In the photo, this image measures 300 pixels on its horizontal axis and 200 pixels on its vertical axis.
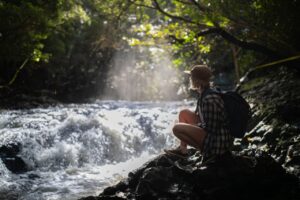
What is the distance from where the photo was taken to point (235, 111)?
4.95 metres

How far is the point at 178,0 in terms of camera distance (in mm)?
9211

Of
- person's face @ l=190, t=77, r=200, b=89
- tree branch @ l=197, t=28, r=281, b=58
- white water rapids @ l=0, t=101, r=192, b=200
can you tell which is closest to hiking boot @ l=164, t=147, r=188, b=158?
person's face @ l=190, t=77, r=200, b=89

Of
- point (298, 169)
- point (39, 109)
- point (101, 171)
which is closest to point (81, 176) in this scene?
point (101, 171)

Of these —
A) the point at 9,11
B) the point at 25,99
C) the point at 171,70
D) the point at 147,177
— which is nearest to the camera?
the point at 147,177

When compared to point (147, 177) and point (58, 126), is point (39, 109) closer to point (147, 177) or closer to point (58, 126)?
point (58, 126)

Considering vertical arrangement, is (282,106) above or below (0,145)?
above

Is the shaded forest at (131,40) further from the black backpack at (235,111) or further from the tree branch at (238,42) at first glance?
the black backpack at (235,111)

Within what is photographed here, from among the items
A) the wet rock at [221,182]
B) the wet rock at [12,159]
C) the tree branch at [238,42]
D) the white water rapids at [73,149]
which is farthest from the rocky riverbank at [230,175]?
the wet rock at [12,159]

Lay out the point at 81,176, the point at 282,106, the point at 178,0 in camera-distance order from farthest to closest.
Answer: the point at 178,0
the point at 81,176
the point at 282,106

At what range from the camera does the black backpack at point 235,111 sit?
4.93m

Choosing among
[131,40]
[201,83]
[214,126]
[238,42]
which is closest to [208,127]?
[214,126]

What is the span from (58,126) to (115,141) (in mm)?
1936

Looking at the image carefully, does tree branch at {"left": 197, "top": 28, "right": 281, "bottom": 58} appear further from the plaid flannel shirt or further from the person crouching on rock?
the plaid flannel shirt

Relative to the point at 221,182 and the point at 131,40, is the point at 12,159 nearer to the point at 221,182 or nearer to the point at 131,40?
the point at 131,40
